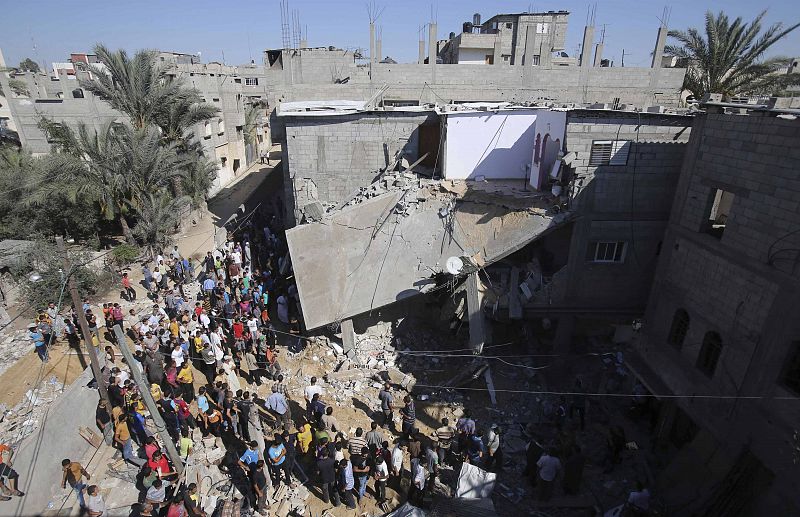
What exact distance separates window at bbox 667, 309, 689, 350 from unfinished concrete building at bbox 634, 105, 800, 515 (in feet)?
0.08

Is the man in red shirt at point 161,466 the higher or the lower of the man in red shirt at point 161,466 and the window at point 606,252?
the lower

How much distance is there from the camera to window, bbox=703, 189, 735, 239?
33.3 ft

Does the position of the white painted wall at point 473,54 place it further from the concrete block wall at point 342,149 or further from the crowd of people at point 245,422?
the crowd of people at point 245,422

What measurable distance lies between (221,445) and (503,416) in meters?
6.95

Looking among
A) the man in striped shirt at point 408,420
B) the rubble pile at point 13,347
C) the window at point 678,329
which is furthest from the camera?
the rubble pile at point 13,347

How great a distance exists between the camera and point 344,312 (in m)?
12.9

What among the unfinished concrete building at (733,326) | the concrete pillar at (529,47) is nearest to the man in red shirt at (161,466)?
the unfinished concrete building at (733,326)

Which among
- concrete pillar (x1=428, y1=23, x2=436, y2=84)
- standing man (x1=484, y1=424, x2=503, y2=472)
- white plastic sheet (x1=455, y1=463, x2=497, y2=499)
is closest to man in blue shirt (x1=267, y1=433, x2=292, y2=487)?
white plastic sheet (x1=455, y1=463, x2=497, y2=499)

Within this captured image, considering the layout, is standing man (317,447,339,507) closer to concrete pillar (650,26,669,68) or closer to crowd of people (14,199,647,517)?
crowd of people (14,199,647,517)

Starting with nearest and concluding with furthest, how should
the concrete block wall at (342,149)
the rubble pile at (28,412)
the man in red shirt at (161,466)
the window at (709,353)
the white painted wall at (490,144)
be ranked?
the man in red shirt at (161,466), the rubble pile at (28,412), the window at (709,353), the white painted wall at (490,144), the concrete block wall at (342,149)

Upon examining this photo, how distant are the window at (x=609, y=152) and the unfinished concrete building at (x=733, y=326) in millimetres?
1686

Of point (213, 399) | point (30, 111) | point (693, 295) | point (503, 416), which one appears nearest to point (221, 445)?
point (213, 399)

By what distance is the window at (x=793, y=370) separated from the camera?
8039 millimetres

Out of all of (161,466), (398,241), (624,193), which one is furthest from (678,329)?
(161,466)
